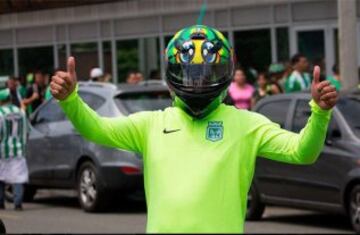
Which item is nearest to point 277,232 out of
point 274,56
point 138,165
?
point 138,165

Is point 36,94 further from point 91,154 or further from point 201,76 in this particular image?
point 201,76

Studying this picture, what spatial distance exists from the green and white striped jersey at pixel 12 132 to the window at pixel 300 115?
167 inches

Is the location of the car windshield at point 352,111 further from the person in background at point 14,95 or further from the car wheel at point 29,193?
the person in background at point 14,95

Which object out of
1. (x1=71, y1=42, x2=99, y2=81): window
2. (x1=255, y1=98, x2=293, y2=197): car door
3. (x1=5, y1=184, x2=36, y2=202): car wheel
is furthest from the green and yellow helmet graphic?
(x1=71, y1=42, x2=99, y2=81): window

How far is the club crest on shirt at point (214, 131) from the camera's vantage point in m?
3.81

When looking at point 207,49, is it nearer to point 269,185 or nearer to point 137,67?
point 269,185

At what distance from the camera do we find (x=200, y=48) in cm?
385

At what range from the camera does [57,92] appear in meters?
3.79

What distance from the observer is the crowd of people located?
46.2 ft

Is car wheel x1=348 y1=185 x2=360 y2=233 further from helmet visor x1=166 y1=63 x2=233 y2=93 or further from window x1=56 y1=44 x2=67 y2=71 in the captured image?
window x1=56 y1=44 x2=67 y2=71

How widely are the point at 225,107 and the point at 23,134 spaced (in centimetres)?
1018

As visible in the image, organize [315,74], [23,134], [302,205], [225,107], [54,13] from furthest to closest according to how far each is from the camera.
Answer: [54,13], [23,134], [302,205], [225,107], [315,74]

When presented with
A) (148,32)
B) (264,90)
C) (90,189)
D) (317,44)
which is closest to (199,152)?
(90,189)

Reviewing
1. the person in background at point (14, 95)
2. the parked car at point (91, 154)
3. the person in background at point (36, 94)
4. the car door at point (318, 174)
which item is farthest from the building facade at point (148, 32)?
the car door at point (318, 174)
